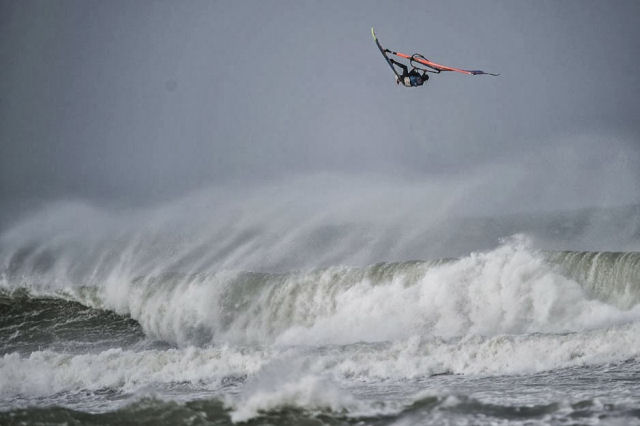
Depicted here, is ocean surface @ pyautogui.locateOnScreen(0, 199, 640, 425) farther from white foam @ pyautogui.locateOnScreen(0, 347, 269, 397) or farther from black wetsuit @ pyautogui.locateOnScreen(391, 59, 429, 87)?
black wetsuit @ pyautogui.locateOnScreen(391, 59, 429, 87)

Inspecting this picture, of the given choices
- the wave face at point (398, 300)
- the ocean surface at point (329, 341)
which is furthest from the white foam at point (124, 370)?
the wave face at point (398, 300)

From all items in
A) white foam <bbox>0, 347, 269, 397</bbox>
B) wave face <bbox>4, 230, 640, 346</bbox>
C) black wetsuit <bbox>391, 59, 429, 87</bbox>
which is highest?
black wetsuit <bbox>391, 59, 429, 87</bbox>

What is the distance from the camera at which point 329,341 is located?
14.4 meters

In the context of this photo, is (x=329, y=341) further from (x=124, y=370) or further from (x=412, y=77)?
(x=412, y=77)

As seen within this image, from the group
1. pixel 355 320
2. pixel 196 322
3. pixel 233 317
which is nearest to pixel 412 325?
pixel 355 320

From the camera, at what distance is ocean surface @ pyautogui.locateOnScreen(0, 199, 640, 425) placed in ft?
24.8

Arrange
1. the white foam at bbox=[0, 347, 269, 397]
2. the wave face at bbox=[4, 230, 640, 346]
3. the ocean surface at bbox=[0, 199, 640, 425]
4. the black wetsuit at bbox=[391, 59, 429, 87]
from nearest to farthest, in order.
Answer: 1. the ocean surface at bbox=[0, 199, 640, 425]
2. the white foam at bbox=[0, 347, 269, 397]
3. the black wetsuit at bbox=[391, 59, 429, 87]
4. the wave face at bbox=[4, 230, 640, 346]

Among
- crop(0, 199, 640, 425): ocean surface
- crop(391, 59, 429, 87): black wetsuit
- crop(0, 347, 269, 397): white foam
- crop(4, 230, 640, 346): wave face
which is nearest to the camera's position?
crop(0, 199, 640, 425): ocean surface

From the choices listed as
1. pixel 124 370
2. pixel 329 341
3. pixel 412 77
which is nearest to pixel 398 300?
pixel 329 341

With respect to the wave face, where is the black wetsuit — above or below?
above

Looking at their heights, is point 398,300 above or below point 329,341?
above

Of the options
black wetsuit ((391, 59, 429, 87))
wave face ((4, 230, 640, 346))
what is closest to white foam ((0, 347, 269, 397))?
wave face ((4, 230, 640, 346))

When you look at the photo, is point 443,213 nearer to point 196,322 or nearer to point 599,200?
point 599,200

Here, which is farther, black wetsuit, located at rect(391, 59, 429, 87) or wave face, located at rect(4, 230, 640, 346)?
wave face, located at rect(4, 230, 640, 346)
